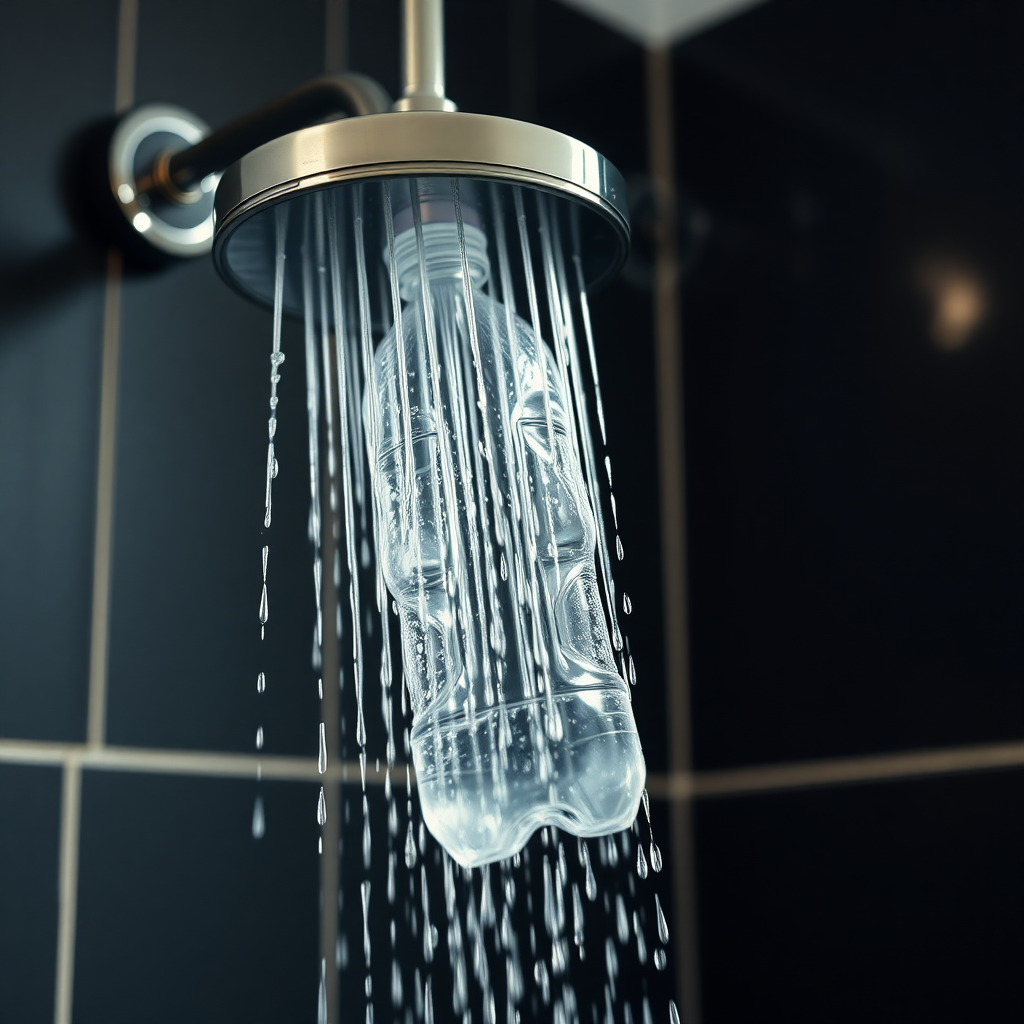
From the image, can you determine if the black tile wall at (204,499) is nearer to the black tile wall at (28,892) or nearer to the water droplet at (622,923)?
the black tile wall at (28,892)

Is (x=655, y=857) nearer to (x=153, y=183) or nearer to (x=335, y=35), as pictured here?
(x=153, y=183)

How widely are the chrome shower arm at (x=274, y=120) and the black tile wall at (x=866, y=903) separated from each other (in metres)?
0.65

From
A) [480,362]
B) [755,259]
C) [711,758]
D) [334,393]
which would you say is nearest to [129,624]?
[334,393]

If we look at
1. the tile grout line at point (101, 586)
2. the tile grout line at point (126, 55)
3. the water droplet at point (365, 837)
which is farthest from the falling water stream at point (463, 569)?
the tile grout line at point (126, 55)

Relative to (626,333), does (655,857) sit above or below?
below

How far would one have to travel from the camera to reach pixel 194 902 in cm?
90

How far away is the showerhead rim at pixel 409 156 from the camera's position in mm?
601

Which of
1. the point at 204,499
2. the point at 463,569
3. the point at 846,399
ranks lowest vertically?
the point at 463,569

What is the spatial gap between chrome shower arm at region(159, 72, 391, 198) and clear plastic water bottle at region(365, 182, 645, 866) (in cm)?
11

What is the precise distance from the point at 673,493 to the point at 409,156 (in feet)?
2.39

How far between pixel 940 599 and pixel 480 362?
0.53 metres

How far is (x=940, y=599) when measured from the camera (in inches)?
42.4

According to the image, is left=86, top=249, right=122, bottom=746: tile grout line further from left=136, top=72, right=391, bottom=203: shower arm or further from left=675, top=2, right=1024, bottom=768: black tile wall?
left=675, top=2, right=1024, bottom=768: black tile wall

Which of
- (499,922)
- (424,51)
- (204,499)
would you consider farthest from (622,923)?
(424,51)
